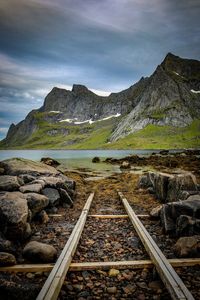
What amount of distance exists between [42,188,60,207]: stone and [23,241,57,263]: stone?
454 cm

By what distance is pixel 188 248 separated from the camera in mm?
5500

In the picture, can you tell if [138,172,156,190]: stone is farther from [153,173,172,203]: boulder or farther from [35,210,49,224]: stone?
[35,210,49,224]: stone

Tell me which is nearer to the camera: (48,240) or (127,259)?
(127,259)

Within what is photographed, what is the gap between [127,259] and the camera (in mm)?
5504

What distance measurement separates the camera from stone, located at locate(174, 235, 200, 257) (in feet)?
17.9

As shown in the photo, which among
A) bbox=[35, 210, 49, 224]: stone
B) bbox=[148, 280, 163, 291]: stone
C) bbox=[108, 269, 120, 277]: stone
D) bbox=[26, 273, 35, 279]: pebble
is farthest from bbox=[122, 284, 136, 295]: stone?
bbox=[35, 210, 49, 224]: stone

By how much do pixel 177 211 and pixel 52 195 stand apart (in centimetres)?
534

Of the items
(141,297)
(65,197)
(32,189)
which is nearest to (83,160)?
(65,197)

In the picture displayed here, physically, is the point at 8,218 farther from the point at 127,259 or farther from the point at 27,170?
the point at 27,170

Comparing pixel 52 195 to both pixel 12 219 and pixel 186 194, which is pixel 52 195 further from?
pixel 186 194

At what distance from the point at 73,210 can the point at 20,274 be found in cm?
575


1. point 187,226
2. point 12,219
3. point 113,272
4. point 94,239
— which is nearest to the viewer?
point 113,272

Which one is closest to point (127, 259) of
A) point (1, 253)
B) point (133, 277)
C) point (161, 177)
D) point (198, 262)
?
point (133, 277)

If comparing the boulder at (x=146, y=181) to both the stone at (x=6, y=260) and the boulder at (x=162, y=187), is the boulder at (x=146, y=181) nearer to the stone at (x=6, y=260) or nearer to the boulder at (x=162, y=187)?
the boulder at (x=162, y=187)
